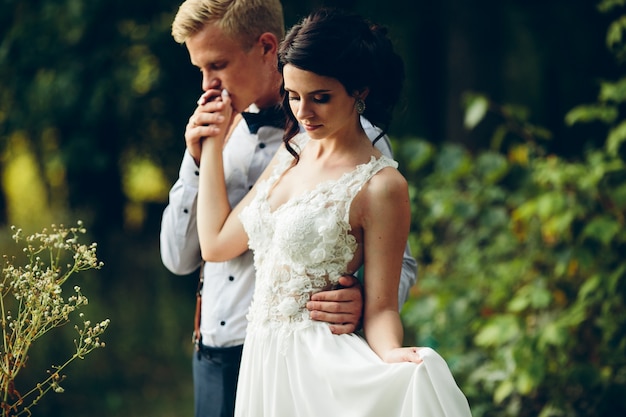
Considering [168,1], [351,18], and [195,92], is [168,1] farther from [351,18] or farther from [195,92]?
[351,18]

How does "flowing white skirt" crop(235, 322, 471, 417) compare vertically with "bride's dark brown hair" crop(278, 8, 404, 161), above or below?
below

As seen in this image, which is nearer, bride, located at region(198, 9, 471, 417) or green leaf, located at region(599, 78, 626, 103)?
bride, located at region(198, 9, 471, 417)

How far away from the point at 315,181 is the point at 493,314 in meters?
2.80

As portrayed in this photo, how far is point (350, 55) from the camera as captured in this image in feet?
6.65

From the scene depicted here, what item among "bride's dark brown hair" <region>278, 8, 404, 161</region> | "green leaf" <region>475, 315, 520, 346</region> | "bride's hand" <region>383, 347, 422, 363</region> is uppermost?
"bride's dark brown hair" <region>278, 8, 404, 161</region>

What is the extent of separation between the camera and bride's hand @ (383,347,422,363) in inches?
73.1

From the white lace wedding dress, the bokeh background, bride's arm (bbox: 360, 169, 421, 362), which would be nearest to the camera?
the white lace wedding dress

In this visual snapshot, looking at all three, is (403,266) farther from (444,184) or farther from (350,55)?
(444,184)

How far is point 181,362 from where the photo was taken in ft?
22.7

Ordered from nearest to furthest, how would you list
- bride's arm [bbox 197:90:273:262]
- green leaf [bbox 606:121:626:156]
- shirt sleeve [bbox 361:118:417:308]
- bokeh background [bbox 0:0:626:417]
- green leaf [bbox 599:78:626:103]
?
bride's arm [bbox 197:90:273:262] → shirt sleeve [bbox 361:118:417:308] → green leaf [bbox 606:121:626:156] → green leaf [bbox 599:78:626:103] → bokeh background [bbox 0:0:626:417]

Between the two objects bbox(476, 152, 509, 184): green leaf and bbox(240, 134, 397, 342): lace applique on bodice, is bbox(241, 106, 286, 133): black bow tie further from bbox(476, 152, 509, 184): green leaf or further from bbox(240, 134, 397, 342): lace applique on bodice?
bbox(476, 152, 509, 184): green leaf

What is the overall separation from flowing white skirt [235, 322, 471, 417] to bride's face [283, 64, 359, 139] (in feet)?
1.78

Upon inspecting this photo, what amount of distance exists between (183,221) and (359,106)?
0.73 m

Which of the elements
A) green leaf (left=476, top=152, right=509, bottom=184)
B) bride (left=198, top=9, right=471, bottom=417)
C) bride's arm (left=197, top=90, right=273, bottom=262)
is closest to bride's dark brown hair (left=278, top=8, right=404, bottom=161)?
bride (left=198, top=9, right=471, bottom=417)
